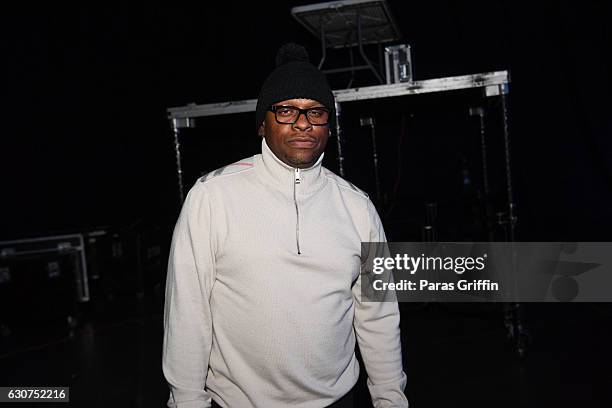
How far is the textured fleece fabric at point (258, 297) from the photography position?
1193 mm

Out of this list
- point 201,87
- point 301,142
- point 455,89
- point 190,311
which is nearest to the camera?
point 190,311

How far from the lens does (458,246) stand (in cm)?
345

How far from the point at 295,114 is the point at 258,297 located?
0.50 metres

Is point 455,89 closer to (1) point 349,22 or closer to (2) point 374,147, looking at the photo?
(1) point 349,22

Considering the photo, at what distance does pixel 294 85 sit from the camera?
4.34 feet

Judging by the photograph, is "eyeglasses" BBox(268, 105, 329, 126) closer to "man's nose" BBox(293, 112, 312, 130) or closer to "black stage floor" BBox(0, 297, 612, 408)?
"man's nose" BBox(293, 112, 312, 130)

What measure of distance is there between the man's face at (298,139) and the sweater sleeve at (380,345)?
Result: 0.24 metres

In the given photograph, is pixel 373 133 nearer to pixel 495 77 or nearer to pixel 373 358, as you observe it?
pixel 495 77

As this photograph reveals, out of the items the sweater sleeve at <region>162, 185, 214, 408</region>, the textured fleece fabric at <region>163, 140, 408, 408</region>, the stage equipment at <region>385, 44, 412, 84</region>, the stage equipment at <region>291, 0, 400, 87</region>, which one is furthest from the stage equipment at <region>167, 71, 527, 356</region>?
the sweater sleeve at <region>162, 185, 214, 408</region>

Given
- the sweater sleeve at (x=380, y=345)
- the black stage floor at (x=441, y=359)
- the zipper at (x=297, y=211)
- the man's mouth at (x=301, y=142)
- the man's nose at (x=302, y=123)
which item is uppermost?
the man's nose at (x=302, y=123)

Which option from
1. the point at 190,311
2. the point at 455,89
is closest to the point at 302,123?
the point at 190,311

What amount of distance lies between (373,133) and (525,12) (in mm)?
1671

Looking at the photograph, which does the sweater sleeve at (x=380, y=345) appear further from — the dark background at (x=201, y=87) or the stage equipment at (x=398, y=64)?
the dark background at (x=201, y=87)

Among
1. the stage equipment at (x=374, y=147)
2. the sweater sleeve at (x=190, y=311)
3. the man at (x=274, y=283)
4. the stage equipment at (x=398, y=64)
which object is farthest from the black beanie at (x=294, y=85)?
the stage equipment at (x=374, y=147)
